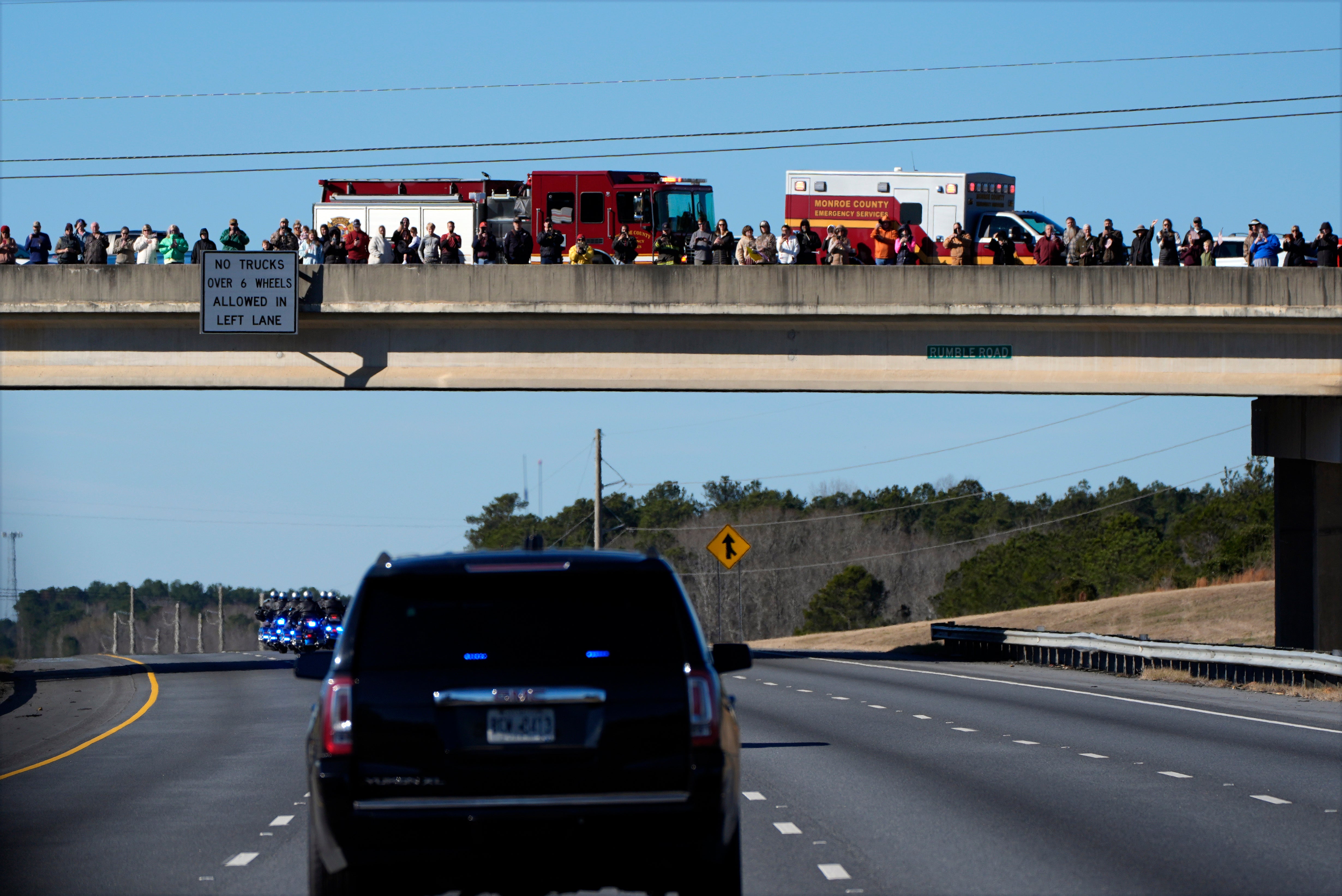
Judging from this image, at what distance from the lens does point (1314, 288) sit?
30.8 metres

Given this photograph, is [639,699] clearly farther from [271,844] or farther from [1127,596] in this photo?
[1127,596]

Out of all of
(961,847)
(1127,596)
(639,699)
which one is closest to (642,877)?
(639,699)

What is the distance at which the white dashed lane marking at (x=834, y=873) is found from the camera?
355 inches

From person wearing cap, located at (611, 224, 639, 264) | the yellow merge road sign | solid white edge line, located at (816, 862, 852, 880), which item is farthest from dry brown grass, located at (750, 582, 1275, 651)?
solid white edge line, located at (816, 862, 852, 880)

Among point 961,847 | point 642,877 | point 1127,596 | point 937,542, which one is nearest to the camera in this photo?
point 642,877

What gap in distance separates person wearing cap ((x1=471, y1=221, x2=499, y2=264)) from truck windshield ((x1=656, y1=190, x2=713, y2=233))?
493 centimetres

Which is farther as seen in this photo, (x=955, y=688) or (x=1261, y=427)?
(x=1261, y=427)

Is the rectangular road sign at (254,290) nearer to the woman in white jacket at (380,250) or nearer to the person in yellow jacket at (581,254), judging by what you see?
the woman in white jacket at (380,250)

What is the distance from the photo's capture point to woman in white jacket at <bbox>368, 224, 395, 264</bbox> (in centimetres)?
3241

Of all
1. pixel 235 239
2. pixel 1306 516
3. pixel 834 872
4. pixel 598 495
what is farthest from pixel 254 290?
pixel 598 495

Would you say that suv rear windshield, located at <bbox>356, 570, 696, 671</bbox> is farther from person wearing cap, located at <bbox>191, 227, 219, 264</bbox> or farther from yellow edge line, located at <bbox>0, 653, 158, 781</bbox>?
person wearing cap, located at <bbox>191, 227, 219, 264</bbox>

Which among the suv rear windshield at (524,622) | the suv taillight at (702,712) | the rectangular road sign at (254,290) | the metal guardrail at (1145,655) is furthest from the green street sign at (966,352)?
the suv taillight at (702,712)

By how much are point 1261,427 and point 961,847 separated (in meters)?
27.6

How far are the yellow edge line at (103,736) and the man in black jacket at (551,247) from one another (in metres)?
11.0
